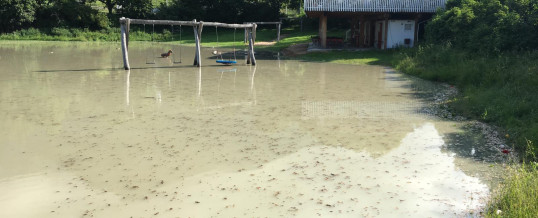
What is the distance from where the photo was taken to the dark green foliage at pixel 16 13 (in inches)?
1603

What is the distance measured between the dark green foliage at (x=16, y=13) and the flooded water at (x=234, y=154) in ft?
101

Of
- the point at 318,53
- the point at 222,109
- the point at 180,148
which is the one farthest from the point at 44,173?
the point at 318,53

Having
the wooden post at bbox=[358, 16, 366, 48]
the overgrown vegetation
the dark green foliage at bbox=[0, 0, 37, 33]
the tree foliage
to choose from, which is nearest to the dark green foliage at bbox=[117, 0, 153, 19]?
the tree foliage

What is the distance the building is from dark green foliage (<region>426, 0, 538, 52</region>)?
382 cm

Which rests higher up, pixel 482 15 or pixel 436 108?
pixel 482 15

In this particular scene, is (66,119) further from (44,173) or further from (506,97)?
(506,97)

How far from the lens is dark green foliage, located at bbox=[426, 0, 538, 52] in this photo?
15102 millimetres

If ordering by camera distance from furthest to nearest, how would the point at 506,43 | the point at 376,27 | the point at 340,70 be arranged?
the point at 376,27
the point at 340,70
the point at 506,43

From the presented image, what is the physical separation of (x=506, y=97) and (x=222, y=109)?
6.73m

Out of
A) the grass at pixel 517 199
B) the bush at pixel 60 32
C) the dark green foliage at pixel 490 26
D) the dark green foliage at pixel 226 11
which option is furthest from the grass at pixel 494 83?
the bush at pixel 60 32

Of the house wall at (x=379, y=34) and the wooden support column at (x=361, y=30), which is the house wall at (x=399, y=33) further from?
the wooden support column at (x=361, y=30)

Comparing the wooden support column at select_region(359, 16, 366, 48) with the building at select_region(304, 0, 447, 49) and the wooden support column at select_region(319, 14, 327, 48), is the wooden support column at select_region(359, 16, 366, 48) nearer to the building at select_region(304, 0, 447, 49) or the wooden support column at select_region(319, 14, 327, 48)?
the building at select_region(304, 0, 447, 49)

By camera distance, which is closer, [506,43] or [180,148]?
[180,148]

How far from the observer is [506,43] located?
15414 mm
